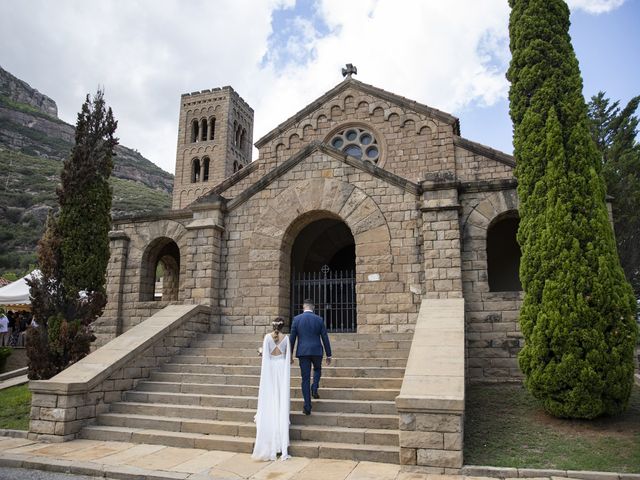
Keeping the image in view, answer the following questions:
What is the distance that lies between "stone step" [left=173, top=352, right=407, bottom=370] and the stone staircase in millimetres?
18

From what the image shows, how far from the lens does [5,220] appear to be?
5194 cm

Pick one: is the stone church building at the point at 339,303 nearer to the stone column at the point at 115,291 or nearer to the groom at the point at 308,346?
the stone column at the point at 115,291

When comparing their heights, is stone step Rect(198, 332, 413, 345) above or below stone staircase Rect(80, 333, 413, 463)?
above

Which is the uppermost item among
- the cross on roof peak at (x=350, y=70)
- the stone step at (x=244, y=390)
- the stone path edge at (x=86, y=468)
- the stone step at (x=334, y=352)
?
the cross on roof peak at (x=350, y=70)

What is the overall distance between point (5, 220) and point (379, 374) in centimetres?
5627

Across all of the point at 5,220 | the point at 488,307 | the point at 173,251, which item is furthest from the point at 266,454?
the point at 5,220

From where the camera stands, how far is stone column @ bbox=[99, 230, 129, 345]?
13719mm

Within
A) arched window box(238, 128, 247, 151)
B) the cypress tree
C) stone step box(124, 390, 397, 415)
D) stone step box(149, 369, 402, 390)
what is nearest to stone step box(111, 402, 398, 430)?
stone step box(124, 390, 397, 415)

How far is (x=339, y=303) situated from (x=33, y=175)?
63726mm

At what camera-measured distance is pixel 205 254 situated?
1192 centimetres

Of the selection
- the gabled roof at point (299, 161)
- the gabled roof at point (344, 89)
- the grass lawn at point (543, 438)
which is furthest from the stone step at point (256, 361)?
the gabled roof at point (344, 89)

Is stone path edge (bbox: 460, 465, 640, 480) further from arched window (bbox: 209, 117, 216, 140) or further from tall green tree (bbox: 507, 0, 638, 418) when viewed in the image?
arched window (bbox: 209, 117, 216, 140)

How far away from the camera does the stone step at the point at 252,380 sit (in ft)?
25.7

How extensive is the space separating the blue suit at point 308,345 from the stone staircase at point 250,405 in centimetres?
45
